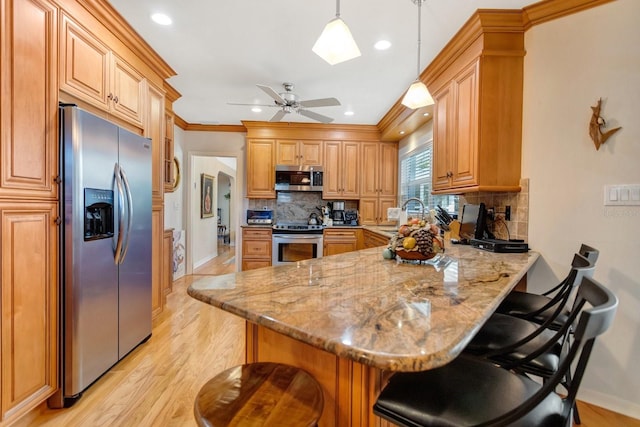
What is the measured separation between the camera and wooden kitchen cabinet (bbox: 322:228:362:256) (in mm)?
4543

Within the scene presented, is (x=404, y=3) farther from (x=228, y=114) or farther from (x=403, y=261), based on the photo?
(x=228, y=114)

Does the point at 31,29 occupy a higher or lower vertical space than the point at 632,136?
higher

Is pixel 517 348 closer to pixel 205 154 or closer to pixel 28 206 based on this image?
pixel 28 206

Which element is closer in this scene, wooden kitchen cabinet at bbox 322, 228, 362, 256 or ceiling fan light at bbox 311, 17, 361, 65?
ceiling fan light at bbox 311, 17, 361, 65

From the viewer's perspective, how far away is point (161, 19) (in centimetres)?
215

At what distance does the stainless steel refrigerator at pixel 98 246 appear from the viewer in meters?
1.70

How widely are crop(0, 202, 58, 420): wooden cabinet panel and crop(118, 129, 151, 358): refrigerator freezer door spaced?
44cm

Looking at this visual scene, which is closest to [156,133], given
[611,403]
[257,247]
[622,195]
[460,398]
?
[257,247]

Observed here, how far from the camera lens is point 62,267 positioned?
1696 mm

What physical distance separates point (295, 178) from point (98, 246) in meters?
3.10

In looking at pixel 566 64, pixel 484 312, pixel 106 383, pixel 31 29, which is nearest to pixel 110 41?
pixel 31 29

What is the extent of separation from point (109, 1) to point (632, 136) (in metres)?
3.32

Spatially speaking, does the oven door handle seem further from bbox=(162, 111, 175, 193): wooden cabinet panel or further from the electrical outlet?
the electrical outlet

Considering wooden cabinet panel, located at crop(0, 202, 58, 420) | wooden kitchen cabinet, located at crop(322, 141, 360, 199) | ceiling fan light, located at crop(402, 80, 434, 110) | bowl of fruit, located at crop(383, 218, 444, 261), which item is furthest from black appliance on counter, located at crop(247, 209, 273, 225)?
bowl of fruit, located at crop(383, 218, 444, 261)
